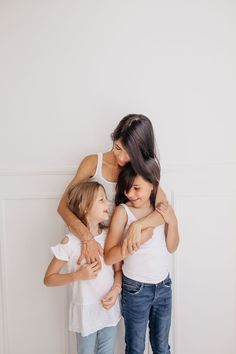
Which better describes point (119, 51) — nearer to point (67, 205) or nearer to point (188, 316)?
point (67, 205)

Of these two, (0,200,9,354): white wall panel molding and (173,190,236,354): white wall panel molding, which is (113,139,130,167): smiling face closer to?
(173,190,236,354): white wall panel molding

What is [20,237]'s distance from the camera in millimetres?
1686

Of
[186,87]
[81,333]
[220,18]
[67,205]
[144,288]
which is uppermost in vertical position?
[220,18]

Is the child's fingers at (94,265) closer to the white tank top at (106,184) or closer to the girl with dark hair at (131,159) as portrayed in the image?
the girl with dark hair at (131,159)

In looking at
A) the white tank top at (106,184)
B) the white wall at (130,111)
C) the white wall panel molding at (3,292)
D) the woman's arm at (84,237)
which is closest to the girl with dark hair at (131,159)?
the woman's arm at (84,237)

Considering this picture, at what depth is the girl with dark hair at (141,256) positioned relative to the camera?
4.23 ft

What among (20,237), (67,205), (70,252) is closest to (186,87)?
(67,205)

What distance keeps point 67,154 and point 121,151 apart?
423 mm

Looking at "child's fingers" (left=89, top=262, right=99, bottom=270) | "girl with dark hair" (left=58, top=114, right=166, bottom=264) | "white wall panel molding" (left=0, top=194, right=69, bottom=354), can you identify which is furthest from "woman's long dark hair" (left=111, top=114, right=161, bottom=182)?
Answer: "white wall panel molding" (left=0, top=194, right=69, bottom=354)

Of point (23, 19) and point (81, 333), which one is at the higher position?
point (23, 19)

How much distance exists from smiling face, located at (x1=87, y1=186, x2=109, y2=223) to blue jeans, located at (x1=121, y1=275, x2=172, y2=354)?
0.89ft

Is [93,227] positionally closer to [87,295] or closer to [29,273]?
[87,295]

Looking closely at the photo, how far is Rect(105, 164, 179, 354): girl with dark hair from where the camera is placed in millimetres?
1290

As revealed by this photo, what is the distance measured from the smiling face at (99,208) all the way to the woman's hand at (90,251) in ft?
0.30
